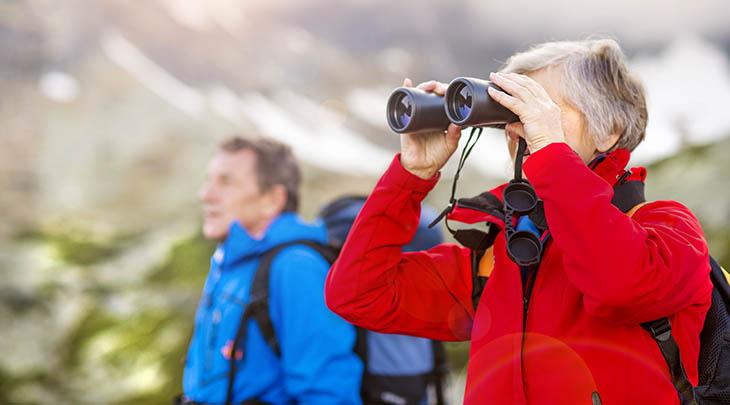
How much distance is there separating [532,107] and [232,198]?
184 cm

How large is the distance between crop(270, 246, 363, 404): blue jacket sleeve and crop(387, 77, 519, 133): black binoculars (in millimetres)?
1063

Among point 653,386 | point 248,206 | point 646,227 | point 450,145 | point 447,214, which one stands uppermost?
point 248,206

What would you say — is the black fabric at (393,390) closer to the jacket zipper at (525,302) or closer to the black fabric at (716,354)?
the jacket zipper at (525,302)

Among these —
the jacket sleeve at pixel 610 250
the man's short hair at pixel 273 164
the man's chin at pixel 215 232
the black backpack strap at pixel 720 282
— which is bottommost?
the black backpack strap at pixel 720 282

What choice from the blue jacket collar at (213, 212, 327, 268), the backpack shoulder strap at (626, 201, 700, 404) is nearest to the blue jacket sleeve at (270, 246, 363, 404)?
the blue jacket collar at (213, 212, 327, 268)

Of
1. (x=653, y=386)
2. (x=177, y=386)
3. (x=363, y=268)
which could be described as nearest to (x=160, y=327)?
(x=177, y=386)

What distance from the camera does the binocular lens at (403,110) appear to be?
170 cm

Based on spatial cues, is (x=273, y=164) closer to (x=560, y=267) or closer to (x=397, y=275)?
(x=397, y=275)

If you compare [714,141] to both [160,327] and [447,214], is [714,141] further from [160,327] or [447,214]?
[160,327]

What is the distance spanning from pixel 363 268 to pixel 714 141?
5.12 metres

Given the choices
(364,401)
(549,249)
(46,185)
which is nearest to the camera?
(549,249)

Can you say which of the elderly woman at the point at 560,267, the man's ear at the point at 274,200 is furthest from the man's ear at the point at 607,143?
the man's ear at the point at 274,200

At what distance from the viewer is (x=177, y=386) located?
23.3 feet

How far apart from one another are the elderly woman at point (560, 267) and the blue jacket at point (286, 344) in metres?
0.80
